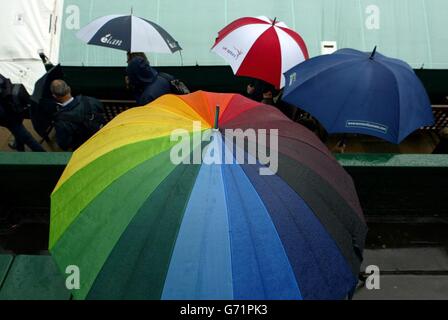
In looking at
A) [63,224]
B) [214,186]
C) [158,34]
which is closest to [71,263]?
[63,224]

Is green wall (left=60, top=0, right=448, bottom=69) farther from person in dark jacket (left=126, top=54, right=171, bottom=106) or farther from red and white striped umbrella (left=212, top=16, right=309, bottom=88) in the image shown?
person in dark jacket (left=126, top=54, right=171, bottom=106)

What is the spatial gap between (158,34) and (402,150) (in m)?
3.60

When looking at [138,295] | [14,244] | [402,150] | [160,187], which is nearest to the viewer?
[138,295]

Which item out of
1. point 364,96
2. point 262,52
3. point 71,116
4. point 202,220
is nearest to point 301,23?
point 262,52

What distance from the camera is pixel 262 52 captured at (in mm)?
5273

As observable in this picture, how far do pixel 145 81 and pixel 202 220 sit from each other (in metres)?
2.88

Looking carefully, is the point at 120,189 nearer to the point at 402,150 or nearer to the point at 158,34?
the point at 158,34

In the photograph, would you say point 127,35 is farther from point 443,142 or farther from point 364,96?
point 443,142

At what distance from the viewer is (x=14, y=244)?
168 inches

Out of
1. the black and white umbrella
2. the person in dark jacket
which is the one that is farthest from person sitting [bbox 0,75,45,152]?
the person in dark jacket

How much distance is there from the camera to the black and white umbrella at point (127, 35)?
5.11 meters

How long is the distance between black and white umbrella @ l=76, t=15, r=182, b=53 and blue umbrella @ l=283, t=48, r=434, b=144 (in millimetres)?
1729

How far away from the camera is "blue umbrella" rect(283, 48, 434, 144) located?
4.27 m

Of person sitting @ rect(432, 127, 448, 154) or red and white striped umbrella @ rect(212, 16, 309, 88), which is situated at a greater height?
red and white striped umbrella @ rect(212, 16, 309, 88)
